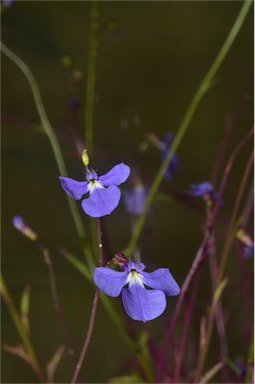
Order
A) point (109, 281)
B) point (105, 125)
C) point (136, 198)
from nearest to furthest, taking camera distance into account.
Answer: point (109, 281)
point (136, 198)
point (105, 125)

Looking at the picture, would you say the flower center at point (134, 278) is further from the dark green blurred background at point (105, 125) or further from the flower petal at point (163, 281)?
the dark green blurred background at point (105, 125)

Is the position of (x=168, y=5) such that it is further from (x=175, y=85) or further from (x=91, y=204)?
(x=91, y=204)

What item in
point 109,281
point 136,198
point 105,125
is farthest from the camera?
point 105,125

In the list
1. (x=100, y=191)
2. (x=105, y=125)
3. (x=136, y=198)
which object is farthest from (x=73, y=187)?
(x=105, y=125)

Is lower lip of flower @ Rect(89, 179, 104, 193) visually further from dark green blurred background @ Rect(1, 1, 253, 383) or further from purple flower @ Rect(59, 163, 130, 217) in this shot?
dark green blurred background @ Rect(1, 1, 253, 383)

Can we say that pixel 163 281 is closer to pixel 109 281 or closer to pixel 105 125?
pixel 109 281

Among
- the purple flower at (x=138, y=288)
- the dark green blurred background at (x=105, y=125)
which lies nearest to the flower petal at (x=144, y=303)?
the purple flower at (x=138, y=288)

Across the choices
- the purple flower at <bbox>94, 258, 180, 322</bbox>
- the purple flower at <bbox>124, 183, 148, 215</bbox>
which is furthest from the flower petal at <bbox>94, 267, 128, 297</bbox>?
the purple flower at <bbox>124, 183, 148, 215</bbox>
